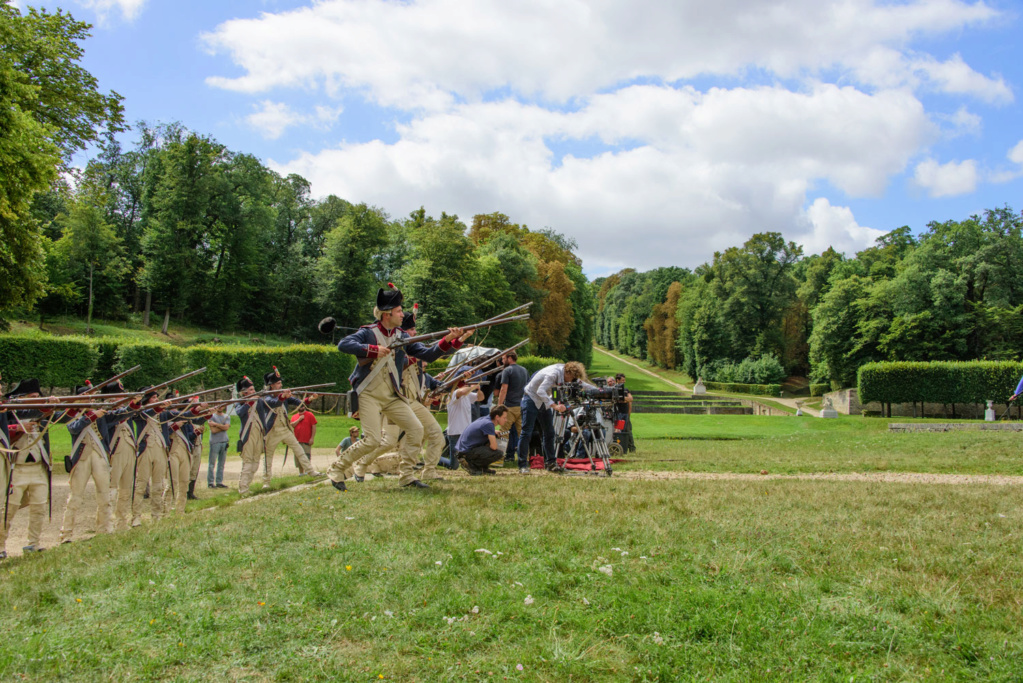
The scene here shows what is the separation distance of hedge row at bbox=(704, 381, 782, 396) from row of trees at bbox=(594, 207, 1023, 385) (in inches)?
115

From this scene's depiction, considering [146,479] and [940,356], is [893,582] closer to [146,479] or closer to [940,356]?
[146,479]

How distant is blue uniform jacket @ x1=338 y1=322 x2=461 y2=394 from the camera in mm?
9312

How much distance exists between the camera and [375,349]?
9.24 m

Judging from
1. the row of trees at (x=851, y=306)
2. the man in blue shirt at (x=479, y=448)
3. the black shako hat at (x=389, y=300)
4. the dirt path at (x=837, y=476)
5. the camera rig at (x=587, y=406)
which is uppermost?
the row of trees at (x=851, y=306)

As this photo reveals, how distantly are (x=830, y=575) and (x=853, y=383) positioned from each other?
59.3 meters

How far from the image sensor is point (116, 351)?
32.8 meters

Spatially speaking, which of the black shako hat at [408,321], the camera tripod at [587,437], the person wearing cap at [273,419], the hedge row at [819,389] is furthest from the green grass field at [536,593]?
the hedge row at [819,389]

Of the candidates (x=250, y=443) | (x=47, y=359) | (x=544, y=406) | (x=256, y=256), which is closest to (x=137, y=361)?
(x=47, y=359)

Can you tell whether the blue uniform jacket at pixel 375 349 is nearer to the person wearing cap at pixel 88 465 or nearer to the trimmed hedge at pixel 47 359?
the person wearing cap at pixel 88 465

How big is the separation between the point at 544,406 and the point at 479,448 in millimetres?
1449

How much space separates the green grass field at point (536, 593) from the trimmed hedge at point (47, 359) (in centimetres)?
2712

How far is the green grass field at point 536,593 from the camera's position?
434 cm

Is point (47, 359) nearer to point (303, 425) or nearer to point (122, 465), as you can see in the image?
point (303, 425)

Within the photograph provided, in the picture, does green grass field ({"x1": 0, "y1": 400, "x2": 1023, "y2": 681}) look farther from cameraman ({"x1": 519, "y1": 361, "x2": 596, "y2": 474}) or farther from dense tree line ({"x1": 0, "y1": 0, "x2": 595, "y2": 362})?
dense tree line ({"x1": 0, "y1": 0, "x2": 595, "y2": 362})
